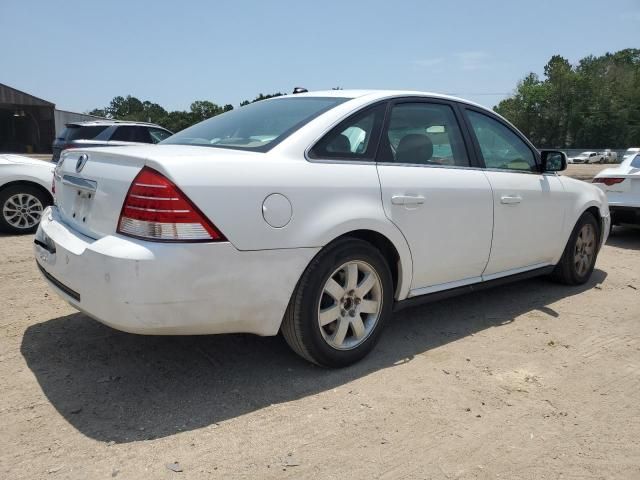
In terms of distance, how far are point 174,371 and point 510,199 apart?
2694mm

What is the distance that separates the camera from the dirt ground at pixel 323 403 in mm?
2342

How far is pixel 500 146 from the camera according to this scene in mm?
4320

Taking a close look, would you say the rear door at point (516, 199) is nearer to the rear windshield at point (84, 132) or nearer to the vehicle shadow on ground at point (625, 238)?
the vehicle shadow on ground at point (625, 238)

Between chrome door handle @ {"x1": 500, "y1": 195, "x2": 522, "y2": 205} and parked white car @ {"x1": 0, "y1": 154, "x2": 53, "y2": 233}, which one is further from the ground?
chrome door handle @ {"x1": 500, "y1": 195, "x2": 522, "y2": 205}

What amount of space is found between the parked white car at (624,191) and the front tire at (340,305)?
5503mm

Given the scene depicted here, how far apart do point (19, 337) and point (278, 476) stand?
7.53ft

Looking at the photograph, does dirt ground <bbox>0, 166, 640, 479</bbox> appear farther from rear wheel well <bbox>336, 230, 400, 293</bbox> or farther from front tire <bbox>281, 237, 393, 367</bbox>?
rear wheel well <bbox>336, 230, 400, 293</bbox>

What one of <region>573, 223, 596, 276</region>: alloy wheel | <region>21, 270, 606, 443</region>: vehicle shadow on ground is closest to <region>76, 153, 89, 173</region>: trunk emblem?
<region>21, 270, 606, 443</region>: vehicle shadow on ground

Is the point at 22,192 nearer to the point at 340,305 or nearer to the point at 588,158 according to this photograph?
the point at 340,305

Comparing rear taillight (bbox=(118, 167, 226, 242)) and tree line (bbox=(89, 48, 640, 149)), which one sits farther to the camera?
tree line (bbox=(89, 48, 640, 149))

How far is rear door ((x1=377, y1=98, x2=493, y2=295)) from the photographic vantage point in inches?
133

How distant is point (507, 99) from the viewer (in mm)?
84312

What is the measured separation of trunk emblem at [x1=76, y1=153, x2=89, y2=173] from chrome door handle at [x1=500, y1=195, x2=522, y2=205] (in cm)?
284

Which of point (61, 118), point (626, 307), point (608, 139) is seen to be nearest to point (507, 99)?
point (608, 139)
